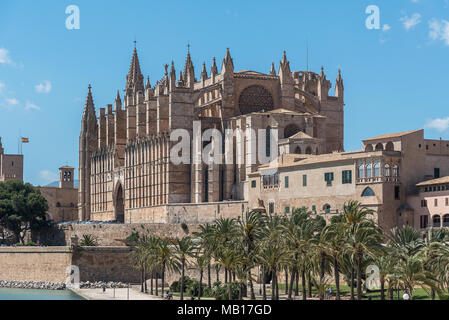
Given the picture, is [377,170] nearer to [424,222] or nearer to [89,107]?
[424,222]

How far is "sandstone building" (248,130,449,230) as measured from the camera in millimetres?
55469

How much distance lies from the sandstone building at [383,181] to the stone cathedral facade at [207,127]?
27.2 feet

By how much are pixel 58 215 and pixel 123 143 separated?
66.9 ft

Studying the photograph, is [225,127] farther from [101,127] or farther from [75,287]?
[101,127]

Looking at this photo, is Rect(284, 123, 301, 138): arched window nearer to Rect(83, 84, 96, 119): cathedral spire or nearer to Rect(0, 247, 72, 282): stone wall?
Rect(0, 247, 72, 282): stone wall

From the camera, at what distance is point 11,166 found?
438 ft

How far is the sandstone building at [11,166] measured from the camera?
132 meters

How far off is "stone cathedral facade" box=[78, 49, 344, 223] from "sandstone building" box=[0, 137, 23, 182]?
39.0 m

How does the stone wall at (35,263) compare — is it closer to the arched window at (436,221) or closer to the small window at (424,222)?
the small window at (424,222)

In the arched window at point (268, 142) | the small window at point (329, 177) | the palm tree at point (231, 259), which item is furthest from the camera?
the arched window at point (268, 142)

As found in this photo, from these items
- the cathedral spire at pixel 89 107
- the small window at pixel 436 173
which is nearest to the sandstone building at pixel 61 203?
the cathedral spire at pixel 89 107

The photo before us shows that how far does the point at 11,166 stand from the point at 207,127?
6079cm

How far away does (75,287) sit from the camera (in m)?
63.7
